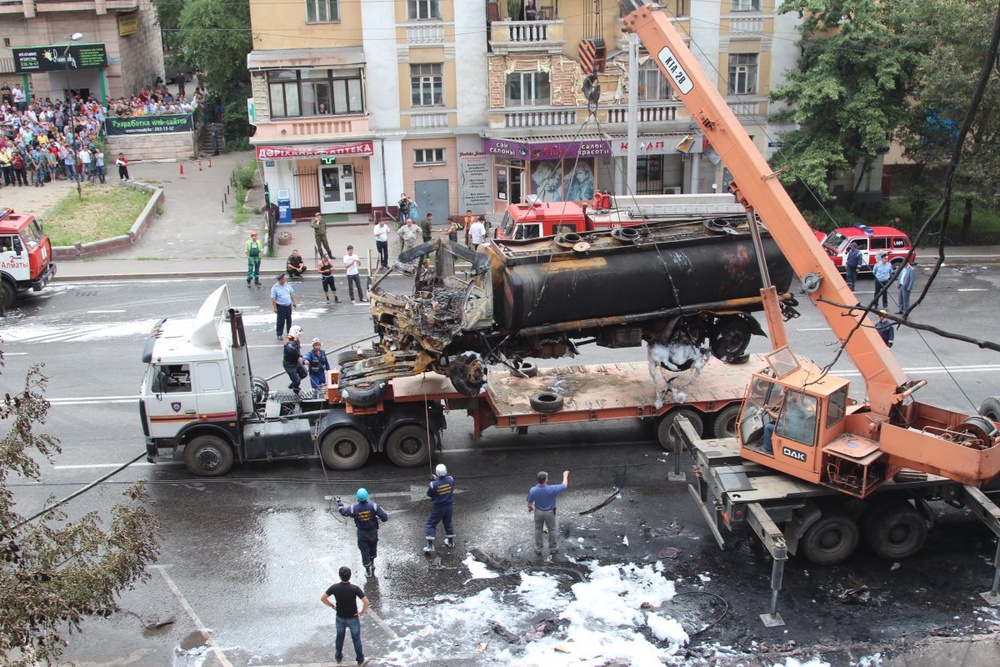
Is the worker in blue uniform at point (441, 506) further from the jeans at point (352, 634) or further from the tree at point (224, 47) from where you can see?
the tree at point (224, 47)

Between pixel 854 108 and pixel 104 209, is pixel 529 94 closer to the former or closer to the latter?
pixel 854 108

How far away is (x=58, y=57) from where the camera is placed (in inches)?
1588

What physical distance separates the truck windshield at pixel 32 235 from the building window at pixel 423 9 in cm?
1363

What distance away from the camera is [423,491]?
14609 millimetres

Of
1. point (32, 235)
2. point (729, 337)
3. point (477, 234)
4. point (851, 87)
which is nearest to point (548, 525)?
point (729, 337)

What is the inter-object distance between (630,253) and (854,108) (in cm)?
1649

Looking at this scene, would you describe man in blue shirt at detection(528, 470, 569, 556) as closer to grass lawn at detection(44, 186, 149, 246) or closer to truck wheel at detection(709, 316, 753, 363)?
truck wheel at detection(709, 316, 753, 363)

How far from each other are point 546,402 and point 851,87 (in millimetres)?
18985

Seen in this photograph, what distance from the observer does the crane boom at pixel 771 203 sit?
12.1 metres

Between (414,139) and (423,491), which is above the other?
(414,139)

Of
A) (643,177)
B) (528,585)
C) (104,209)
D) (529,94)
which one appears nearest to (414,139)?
(529,94)

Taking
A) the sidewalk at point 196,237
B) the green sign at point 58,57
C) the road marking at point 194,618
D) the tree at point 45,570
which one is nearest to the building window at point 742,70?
the sidewalk at point 196,237

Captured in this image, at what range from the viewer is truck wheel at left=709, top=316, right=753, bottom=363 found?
15844 mm

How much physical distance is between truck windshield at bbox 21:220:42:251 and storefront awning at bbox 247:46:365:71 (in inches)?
371
